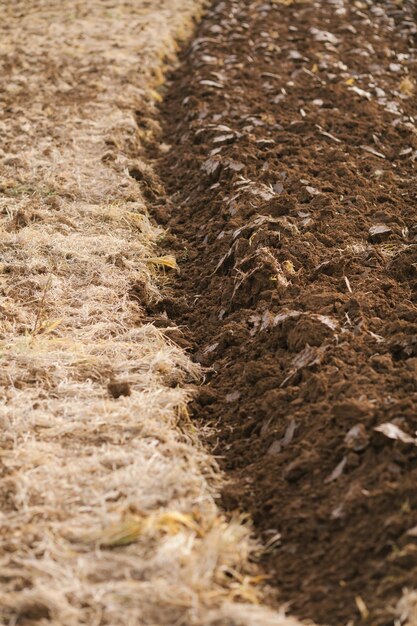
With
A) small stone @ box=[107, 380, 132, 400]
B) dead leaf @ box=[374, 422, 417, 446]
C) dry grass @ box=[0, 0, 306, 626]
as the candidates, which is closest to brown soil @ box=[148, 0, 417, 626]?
dead leaf @ box=[374, 422, 417, 446]

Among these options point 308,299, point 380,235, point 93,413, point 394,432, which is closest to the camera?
point 394,432

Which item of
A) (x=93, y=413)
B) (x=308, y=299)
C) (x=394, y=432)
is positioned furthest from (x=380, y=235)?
(x=93, y=413)

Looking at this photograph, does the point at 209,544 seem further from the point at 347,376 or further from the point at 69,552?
the point at 347,376

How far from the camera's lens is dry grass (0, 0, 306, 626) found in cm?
A: 284

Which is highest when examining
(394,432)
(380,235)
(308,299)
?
(394,432)

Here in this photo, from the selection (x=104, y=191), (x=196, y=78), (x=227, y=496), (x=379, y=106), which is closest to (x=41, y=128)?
(x=104, y=191)

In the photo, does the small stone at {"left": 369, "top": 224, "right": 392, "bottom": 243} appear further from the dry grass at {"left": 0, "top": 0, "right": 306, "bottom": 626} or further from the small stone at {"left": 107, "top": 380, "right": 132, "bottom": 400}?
the small stone at {"left": 107, "top": 380, "right": 132, "bottom": 400}

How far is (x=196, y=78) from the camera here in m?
8.33

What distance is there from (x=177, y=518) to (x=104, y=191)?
367cm

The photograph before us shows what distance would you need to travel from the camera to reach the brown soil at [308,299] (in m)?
3.12

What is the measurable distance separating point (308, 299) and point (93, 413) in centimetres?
139

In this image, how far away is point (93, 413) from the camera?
150 inches

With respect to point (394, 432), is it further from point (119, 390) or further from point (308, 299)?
point (119, 390)

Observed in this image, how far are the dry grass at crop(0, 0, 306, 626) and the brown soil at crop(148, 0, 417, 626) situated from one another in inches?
8.6
